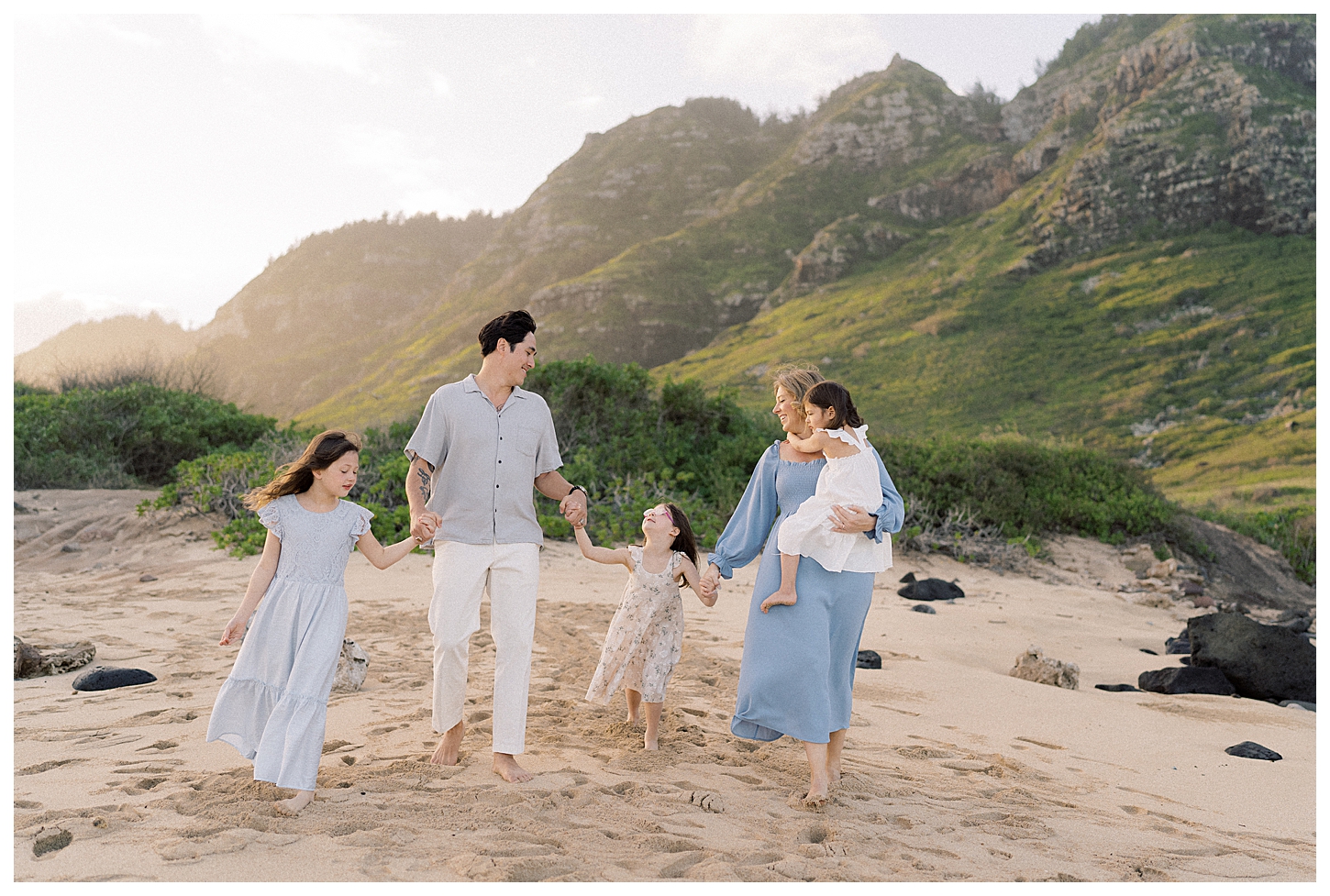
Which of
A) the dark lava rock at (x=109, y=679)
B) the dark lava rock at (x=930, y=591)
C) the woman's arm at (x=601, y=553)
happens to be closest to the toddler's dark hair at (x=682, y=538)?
the woman's arm at (x=601, y=553)

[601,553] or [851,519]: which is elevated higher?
[851,519]

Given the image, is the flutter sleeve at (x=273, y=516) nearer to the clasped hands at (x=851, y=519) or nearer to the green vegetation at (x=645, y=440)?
the clasped hands at (x=851, y=519)

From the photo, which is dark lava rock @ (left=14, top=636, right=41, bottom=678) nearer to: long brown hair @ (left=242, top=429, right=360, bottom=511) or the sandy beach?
the sandy beach

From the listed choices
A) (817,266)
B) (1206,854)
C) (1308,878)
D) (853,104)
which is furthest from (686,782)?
(853,104)

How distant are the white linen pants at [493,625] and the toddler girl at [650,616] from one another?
0.50m

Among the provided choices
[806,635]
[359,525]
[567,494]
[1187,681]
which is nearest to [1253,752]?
[1187,681]

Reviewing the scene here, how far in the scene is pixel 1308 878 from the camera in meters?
3.05

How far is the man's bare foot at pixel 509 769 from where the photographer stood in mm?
3479

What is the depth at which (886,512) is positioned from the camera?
3559 mm

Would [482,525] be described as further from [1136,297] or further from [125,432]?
[1136,297]

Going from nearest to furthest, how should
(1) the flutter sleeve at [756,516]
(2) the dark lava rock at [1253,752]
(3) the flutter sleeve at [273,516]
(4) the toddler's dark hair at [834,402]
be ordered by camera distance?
(3) the flutter sleeve at [273,516] < (4) the toddler's dark hair at [834,402] < (1) the flutter sleeve at [756,516] < (2) the dark lava rock at [1253,752]

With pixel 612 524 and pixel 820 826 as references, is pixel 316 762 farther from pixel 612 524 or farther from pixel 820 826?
pixel 612 524

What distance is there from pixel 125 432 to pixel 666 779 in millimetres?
14946

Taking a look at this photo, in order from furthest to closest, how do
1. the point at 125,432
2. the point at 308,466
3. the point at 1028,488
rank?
1. the point at 125,432
2. the point at 1028,488
3. the point at 308,466
